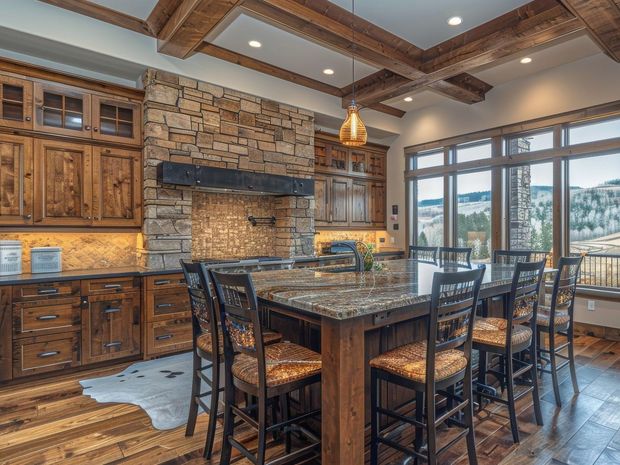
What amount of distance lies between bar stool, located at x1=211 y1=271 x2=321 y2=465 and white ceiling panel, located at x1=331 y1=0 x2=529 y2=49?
3084 millimetres

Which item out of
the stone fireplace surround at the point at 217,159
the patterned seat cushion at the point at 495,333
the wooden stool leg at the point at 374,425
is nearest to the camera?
the wooden stool leg at the point at 374,425

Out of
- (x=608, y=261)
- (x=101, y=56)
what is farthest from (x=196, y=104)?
(x=608, y=261)

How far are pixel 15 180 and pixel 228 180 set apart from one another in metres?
2.07

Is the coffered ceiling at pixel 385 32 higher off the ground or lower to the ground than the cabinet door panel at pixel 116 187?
higher

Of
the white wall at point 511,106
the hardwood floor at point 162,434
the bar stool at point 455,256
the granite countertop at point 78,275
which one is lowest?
the hardwood floor at point 162,434

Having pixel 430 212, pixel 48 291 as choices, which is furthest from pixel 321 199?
pixel 48 291

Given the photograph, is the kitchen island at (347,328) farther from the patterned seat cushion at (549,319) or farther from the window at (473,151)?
the window at (473,151)

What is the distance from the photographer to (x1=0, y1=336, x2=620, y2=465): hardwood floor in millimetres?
2121

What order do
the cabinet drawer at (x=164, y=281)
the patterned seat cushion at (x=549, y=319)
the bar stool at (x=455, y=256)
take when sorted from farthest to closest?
the cabinet drawer at (x=164, y=281) < the bar stool at (x=455, y=256) < the patterned seat cushion at (x=549, y=319)

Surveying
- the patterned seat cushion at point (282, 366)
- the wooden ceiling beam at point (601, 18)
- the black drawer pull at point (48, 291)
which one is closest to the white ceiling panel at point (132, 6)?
the black drawer pull at point (48, 291)

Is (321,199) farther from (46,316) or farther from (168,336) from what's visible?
(46,316)

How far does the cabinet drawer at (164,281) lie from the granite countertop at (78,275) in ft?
0.15

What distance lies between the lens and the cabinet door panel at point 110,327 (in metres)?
3.50

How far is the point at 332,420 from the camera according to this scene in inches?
64.4
